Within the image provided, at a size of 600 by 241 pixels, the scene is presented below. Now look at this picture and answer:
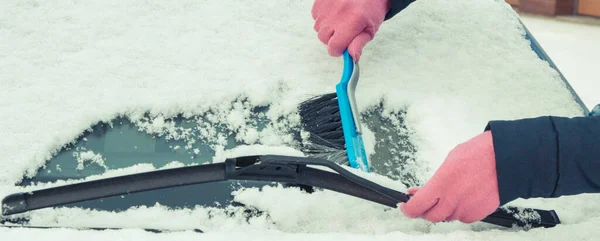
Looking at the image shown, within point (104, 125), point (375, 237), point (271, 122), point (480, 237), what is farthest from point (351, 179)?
point (104, 125)

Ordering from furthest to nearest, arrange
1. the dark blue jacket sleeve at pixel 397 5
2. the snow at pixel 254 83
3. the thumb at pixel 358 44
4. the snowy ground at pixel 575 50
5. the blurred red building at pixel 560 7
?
the blurred red building at pixel 560 7 → the snowy ground at pixel 575 50 → the dark blue jacket sleeve at pixel 397 5 → the thumb at pixel 358 44 → the snow at pixel 254 83

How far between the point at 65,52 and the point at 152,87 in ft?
0.75

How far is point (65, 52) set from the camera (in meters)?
1.32

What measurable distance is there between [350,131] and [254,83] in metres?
0.24

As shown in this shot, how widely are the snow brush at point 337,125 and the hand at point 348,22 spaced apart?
0.34 feet

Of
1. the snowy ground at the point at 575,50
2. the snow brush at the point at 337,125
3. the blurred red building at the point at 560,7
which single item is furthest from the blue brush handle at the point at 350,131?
the blurred red building at the point at 560,7

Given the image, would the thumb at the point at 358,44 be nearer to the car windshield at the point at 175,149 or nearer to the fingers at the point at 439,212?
the car windshield at the point at 175,149

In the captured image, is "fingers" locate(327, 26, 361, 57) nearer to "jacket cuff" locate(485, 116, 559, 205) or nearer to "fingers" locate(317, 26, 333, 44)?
"fingers" locate(317, 26, 333, 44)

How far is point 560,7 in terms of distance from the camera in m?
5.14

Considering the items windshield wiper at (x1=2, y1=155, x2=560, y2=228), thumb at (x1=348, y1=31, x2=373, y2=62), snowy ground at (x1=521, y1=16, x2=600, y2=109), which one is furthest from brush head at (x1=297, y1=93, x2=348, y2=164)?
snowy ground at (x1=521, y1=16, x2=600, y2=109)

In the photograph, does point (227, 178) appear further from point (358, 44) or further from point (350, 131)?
point (358, 44)

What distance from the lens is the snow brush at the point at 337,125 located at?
116 cm

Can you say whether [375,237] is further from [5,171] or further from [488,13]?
[488,13]

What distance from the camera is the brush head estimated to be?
3.84 feet
